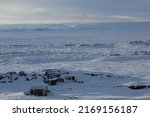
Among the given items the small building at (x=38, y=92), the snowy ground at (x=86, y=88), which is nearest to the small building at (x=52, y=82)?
the snowy ground at (x=86, y=88)

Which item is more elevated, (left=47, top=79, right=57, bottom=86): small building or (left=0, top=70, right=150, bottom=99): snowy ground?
(left=47, top=79, right=57, bottom=86): small building

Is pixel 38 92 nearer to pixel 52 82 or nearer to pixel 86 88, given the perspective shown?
pixel 86 88

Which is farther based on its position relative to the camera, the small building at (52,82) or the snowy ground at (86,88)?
the small building at (52,82)

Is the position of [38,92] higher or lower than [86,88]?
higher

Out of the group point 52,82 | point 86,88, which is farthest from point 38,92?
point 52,82

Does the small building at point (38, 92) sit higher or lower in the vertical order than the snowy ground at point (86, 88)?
higher

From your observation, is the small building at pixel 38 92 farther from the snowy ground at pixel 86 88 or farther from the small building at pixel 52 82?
the small building at pixel 52 82

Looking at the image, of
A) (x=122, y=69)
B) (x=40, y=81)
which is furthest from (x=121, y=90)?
(x=122, y=69)

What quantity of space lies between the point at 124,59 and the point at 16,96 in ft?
43.2

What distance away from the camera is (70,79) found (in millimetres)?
15391

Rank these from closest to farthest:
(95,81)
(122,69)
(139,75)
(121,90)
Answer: (121,90), (95,81), (139,75), (122,69)

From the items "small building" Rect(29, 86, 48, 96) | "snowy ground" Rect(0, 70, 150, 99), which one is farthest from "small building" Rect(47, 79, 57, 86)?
"small building" Rect(29, 86, 48, 96)

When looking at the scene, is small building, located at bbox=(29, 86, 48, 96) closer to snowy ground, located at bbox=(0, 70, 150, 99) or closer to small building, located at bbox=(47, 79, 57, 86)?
snowy ground, located at bbox=(0, 70, 150, 99)

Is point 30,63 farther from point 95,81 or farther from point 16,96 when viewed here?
point 16,96
